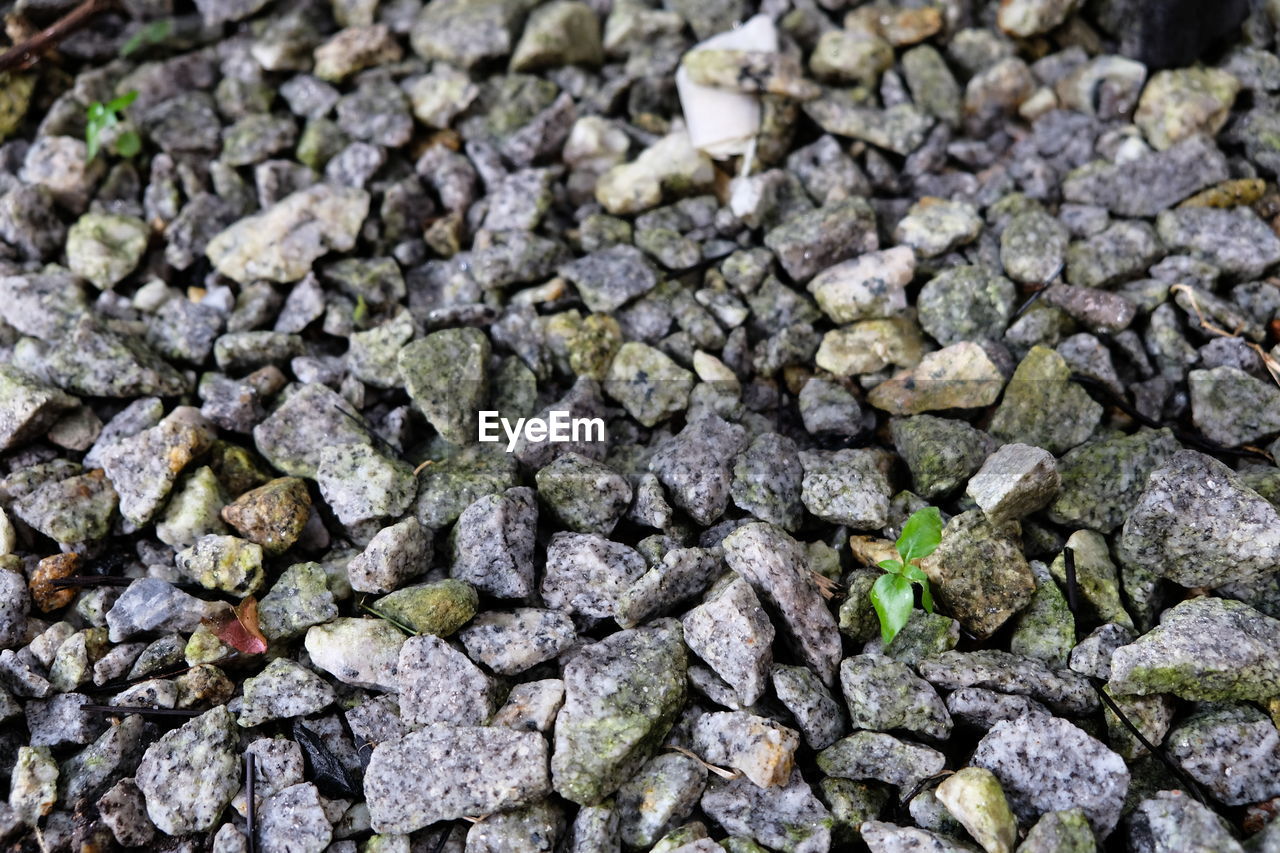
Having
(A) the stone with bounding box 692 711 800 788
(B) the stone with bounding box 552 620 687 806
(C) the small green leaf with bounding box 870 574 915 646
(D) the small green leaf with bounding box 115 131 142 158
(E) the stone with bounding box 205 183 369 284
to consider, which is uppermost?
(D) the small green leaf with bounding box 115 131 142 158

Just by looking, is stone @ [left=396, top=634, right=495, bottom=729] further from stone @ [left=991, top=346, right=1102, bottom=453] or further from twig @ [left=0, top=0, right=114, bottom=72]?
twig @ [left=0, top=0, right=114, bottom=72]

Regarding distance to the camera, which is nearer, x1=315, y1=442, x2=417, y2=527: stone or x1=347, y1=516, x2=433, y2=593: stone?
x1=347, y1=516, x2=433, y2=593: stone

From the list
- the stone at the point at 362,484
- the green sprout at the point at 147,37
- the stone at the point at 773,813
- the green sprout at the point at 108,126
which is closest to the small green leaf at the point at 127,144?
the green sprout at the point at 108,126

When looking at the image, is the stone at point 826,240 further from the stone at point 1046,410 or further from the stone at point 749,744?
the stone at point 749,744

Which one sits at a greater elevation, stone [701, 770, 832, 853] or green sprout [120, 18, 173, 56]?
green sprout [120, 18, 173, 56]

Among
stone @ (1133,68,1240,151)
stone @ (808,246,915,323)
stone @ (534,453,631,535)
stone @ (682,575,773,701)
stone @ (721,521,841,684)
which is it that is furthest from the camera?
stone @ (1133,68,1240,151)

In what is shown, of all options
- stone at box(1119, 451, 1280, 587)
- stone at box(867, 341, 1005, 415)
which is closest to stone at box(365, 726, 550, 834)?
stone at box(867, 341, 1005, 415)
